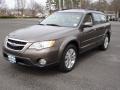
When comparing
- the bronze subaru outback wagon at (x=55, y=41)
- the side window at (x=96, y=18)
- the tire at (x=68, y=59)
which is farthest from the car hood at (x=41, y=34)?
the side window at (x=96, y=18)

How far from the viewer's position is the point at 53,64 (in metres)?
4.99

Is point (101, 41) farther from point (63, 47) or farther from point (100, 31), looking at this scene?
point (63, 47)

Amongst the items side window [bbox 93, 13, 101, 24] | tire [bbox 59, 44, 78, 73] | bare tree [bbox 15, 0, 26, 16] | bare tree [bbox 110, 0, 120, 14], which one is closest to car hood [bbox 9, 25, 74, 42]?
tire [bbox 59, 44, 78, 73]

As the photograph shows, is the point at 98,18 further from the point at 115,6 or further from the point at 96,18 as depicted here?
the point at 115,6

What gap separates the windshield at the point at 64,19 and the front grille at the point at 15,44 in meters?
1.55

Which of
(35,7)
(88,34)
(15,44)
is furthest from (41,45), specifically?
(35,7)

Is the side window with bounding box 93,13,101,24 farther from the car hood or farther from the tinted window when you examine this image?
the car hood

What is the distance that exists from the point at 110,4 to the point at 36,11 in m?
25.6

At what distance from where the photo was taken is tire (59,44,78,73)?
525 cm

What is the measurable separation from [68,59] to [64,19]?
144 cm

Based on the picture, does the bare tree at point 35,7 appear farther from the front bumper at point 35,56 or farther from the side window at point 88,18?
the front bumper at point 35,56

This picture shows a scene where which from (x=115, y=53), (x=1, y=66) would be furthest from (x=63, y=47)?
(x=115, y=53)

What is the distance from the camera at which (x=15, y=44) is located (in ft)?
16.4

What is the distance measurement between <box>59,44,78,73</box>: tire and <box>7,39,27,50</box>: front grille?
3.40 feet
